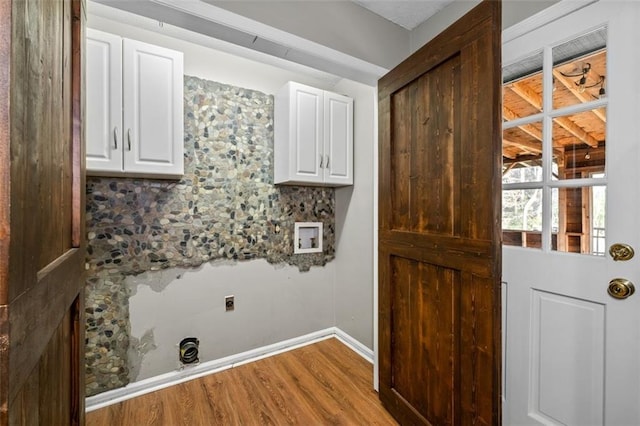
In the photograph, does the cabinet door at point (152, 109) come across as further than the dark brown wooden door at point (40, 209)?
→ Yes

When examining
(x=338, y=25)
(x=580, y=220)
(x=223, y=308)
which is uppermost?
(x=338, y=25)

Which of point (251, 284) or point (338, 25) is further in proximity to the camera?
point (251, 284)

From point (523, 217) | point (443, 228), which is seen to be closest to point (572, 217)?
point (523, 217)

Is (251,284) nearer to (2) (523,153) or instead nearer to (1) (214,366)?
(1) (214,366)

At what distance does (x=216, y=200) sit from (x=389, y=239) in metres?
1.43

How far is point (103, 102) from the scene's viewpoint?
1719mm

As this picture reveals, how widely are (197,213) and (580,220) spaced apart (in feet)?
7.79

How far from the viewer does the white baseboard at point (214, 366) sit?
1.94 m

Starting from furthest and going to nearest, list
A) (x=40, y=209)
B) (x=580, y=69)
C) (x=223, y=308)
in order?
(x=223, y=308)
(x=580, y=69)
(x=40, y=209)

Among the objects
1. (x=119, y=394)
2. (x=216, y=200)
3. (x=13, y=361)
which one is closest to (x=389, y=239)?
(x=216, y=200)

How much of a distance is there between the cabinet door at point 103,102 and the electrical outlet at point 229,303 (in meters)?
1.27

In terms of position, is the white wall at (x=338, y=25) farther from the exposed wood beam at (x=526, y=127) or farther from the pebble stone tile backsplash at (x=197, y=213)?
the pebble stone tile backsplash at (x=197, y=213)

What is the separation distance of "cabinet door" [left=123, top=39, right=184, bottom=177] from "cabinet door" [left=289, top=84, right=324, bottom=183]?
2.83ft

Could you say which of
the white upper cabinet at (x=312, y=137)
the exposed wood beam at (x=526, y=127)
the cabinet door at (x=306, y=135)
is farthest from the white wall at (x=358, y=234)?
the exposed wood beam at (x=526, y=127)
